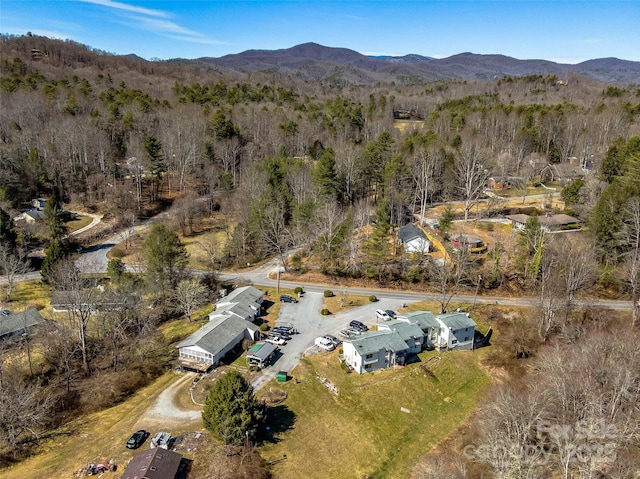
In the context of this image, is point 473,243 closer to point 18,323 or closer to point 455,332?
point 455,332

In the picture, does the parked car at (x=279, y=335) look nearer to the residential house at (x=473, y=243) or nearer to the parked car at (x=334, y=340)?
the parked car at (x=334, y=340)

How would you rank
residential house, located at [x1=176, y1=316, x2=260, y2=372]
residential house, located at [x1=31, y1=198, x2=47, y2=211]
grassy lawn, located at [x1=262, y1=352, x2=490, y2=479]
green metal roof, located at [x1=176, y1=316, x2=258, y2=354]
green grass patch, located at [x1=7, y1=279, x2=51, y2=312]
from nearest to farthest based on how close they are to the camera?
grassy lawn, located at [x1=262, y1=352, x2=490, y2=479], residential house, located at [x1=176, y1=316, x2=260, y2=372], green metal roof, located at [x1=176, y1=316, x2=258, y2=354], green grass patch, located at [x1=7, y1=279, x2=51, y2=312], residential house, located at [x1=31, y1=198, x2=47, y2=211]

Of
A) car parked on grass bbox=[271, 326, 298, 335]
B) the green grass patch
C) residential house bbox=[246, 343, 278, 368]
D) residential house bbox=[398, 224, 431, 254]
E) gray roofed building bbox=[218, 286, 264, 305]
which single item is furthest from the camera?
residential house bbox=[398, 224, 431, 254]

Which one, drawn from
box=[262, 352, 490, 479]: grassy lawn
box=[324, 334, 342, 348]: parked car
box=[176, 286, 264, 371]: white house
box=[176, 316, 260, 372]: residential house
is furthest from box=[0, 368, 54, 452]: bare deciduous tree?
box=[324, 334, 342, 348]: parked car

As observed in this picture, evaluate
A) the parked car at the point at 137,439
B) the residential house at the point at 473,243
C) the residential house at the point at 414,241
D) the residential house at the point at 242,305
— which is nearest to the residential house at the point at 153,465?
the parked car at the point at 137,439

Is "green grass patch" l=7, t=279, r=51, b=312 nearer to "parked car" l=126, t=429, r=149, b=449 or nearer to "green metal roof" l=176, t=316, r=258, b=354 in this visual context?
"green metal roof" l=176, t=316, r=258, b=354

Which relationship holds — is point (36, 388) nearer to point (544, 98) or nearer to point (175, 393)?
point (175, 393)

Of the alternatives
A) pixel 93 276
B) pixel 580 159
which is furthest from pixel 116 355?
pixel 580 159

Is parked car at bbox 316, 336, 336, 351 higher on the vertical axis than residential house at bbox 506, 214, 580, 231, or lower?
lower
